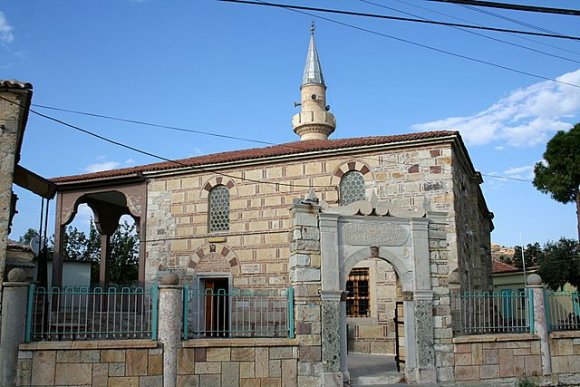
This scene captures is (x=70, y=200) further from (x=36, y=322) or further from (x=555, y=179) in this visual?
(x=555, y=179)

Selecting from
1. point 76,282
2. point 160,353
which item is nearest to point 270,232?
point 160,353

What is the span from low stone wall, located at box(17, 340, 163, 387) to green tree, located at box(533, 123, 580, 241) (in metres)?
21.1

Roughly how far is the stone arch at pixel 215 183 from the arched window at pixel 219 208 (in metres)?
0.13

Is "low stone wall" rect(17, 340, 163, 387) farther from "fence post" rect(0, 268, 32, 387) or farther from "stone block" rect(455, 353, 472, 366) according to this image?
"stone block" rect(455, 353, 472, 366)

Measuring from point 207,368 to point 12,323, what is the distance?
3.01 metres

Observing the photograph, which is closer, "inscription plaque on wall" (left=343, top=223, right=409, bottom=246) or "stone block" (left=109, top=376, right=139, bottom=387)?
"stone block" (left=109, top=376, right=139, bottom=387)

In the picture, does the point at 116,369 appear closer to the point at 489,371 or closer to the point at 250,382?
the point at 250,382

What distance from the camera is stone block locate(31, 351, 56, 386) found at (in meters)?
8.80

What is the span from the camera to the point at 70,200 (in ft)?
63.2

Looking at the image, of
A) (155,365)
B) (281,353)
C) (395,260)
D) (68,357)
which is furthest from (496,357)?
(68,357)

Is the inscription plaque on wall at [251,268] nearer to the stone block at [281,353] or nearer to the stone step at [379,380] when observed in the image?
the stone step at [379,380]

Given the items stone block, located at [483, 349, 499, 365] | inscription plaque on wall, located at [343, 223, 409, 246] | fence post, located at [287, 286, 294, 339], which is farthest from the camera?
stone block, located at [483, 349, 499, 365]

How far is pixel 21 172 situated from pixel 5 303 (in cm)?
467

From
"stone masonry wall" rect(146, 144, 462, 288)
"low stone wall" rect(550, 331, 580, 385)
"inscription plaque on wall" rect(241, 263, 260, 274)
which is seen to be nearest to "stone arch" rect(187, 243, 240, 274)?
"stone masonry wall" rect(146, 144, 462, 288)
